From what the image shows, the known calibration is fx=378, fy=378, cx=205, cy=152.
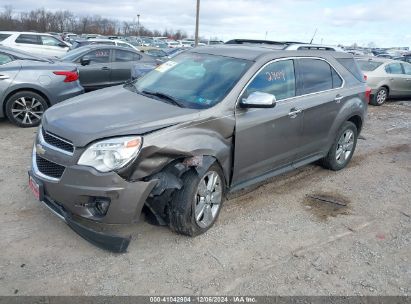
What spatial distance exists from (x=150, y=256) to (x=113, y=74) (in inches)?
314

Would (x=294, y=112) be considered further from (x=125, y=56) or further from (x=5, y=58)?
(x=125, y=56)

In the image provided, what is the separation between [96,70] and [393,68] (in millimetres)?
9477

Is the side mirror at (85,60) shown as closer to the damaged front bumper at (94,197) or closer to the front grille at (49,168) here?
the front grille at (49,168)

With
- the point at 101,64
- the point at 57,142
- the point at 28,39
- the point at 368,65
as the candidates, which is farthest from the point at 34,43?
the point at 57,142

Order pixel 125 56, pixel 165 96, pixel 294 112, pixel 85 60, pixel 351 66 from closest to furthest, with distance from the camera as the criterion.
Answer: pixel 165 96 < pixel 294 112 < pixel 351 66 < pixel 85 60 < pixel 125 56

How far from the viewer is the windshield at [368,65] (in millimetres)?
12211

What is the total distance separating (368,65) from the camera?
12383 mm

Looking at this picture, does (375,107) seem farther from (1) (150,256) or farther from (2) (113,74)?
(1) (150,256)

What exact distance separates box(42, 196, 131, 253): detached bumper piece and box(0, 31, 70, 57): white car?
1321cm

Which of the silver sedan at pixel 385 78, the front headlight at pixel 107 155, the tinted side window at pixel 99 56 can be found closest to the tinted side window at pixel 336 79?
the front headlight at pixel 107 155

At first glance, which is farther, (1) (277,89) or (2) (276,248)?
(1) (277,89)

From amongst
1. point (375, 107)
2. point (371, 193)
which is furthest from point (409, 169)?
point (375, 107)

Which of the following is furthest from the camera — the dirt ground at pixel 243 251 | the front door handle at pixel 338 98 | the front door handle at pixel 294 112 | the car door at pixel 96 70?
the car door at pixel 96 70

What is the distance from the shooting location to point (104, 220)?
3086 mm
